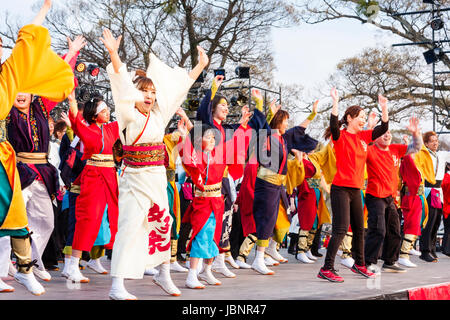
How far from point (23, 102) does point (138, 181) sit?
1.31m

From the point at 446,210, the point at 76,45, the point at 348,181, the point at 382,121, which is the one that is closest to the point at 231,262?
the point at 348,181

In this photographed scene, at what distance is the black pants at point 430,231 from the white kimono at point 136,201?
5045 millimetres

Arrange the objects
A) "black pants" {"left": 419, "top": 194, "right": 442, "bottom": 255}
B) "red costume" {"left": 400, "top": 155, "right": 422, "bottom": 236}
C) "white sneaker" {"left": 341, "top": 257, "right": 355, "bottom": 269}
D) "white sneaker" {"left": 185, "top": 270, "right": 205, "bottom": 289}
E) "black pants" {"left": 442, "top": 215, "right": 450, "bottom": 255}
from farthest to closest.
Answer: "black pants" {"left": 442, "top": 215, "right": 450, "bottom": 255}, "black pants" {"left": 419, "top": 194, "right": 442, "bottom": 255}, "red costume" {"left": 400, "top": 155, "right": 422, "bottom": 236}, "white sneaker" {"left": 341, "top": 257, "right": 355, "bottom": 269}, "white sneaker" {"left": 185, "top": 270, "right": 205, "bottom": 289}

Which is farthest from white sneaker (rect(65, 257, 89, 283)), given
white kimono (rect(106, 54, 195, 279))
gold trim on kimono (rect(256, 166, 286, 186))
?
gold trim on kimono (rect(256, 166, 286, 186))

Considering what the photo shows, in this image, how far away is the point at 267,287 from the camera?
18.0 ft

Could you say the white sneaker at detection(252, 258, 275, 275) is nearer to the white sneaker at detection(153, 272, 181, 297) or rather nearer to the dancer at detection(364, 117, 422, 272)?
the dancer at detection(364, 117, 422, 272)

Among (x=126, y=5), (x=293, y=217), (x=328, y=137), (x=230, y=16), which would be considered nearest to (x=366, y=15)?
(x=230, y=16)

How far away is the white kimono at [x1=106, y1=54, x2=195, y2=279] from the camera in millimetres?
4527

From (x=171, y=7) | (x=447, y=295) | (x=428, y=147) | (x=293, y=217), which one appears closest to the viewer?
(x=447, y=295)

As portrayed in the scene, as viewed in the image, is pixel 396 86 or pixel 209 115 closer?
pixel 209 115

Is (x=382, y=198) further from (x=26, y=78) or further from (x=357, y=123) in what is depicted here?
(x=26, y=78)
